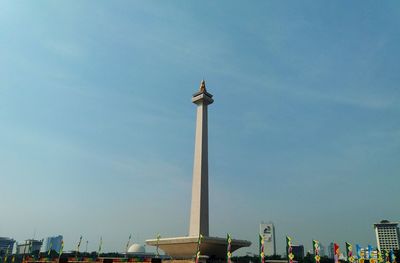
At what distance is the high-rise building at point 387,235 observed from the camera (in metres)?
179

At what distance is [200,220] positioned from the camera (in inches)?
2020

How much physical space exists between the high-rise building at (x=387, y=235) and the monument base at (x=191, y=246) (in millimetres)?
163063

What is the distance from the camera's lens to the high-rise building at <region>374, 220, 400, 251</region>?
17900cm

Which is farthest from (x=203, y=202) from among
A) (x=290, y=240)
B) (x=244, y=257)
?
(x=244, y=257)

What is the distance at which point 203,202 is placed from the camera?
175 feet

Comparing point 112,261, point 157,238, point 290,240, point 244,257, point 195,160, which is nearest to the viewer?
point 290,240

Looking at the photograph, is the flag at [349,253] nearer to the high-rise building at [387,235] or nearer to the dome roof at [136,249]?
the dome roof at [136,249]

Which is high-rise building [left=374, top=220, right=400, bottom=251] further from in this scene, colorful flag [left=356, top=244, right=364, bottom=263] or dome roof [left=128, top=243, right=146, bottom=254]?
colorful flag [left=356, top=244, right=364, bottom=263]

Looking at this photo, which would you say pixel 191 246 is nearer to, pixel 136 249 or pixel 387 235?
pixel 136 249

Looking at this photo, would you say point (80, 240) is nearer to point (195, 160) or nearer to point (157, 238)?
point (157, 238)

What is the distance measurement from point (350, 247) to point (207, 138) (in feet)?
106

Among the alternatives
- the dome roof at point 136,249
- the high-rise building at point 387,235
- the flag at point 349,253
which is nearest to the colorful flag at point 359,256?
the flag at point 349,253

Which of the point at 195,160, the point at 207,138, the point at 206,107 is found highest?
the point at 206,107

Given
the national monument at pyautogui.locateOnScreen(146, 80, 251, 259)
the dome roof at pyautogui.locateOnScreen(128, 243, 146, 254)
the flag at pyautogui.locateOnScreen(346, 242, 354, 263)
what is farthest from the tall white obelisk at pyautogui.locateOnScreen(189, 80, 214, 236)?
the dome roof at pyautogui.locateOnScreen(128, 243, 146, 254)
